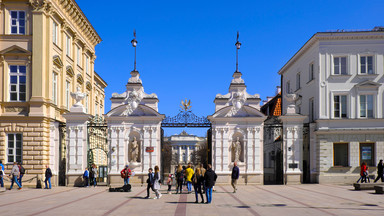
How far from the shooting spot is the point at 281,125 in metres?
30.8

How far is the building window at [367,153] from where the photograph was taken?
31500mm

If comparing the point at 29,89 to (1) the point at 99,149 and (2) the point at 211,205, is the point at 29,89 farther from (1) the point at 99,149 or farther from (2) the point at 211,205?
(1) the point at 99,149

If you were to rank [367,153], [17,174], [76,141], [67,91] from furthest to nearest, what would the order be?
[67,91], [367,153], [76,141], [17,174]

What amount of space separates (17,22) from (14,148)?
811 centimetres

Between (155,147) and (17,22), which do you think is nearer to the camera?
(155,147)

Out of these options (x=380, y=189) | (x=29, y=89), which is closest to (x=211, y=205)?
(x=380, y=189)

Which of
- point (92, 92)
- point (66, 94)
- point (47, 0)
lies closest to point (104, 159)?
point (92, 92)

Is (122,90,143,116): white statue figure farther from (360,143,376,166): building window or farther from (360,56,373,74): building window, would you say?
(360,56,373,74): building window

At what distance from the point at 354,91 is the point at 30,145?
21487 mm

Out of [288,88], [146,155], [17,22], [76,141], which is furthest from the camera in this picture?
[288,88]

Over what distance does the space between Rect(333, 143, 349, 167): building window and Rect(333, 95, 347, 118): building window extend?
2.07m

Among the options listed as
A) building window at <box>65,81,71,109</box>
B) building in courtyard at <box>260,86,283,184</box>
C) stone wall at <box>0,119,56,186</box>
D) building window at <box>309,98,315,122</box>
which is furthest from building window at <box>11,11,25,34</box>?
building window at <box>309,98,315,122</box>

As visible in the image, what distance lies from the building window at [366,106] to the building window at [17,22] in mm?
22986

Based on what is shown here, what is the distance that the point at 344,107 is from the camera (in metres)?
32.4
